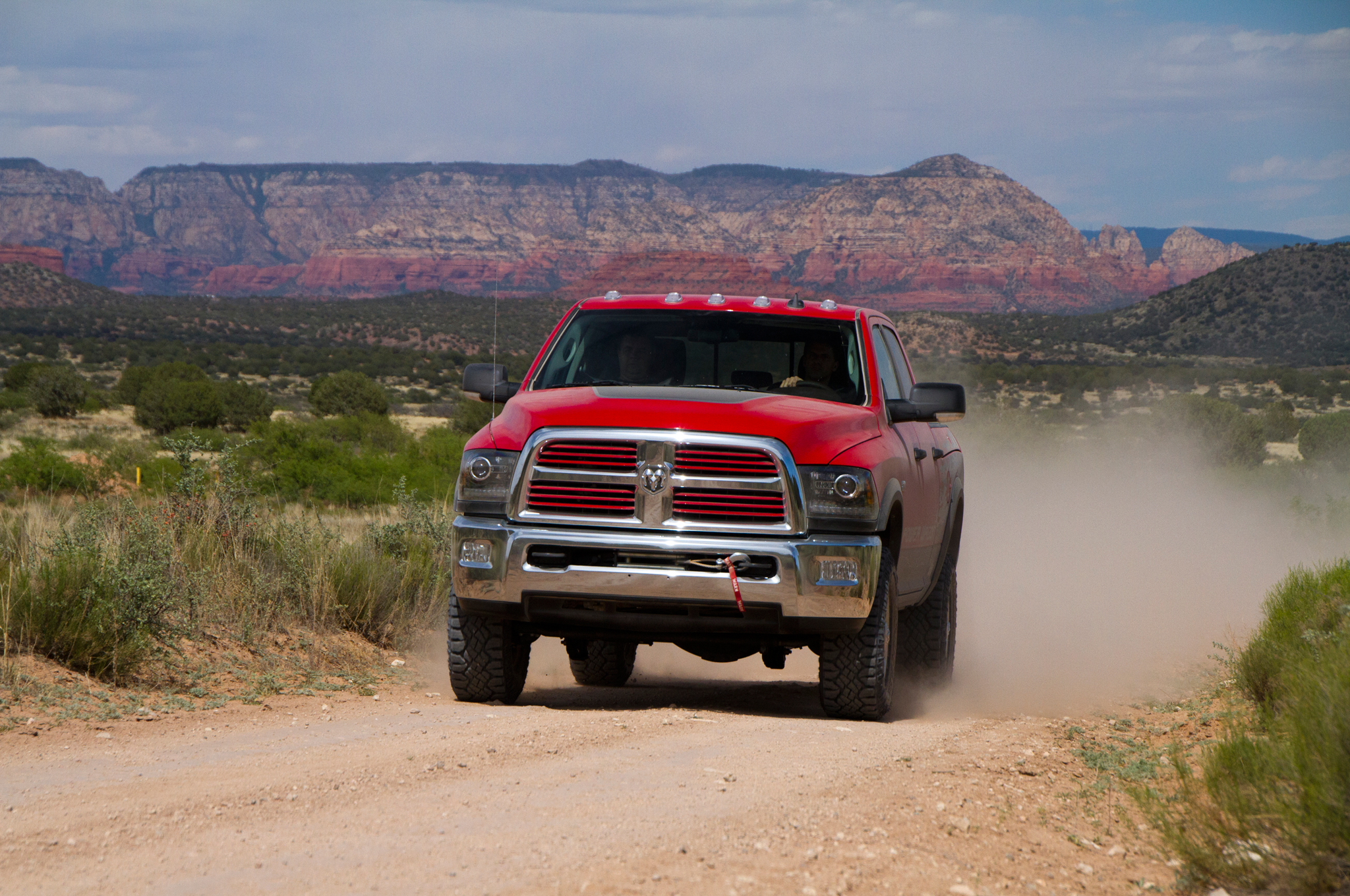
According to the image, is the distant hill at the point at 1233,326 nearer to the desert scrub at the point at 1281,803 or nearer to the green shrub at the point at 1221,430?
the green shrub at the point at 1221,430

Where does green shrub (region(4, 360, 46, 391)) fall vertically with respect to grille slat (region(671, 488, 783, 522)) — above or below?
below

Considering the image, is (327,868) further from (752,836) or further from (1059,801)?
(1059,801)

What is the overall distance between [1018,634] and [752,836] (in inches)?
335

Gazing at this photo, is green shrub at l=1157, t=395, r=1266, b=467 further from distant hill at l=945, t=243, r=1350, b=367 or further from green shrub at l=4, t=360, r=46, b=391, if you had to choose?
distant hill at l=945, t=243, r=1350, b=367

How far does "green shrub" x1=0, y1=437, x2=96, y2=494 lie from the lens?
61.2ft

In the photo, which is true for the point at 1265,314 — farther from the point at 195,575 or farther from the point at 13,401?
the point at 195,575

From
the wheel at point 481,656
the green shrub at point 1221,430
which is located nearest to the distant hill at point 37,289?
the green shrub at point 1221,430

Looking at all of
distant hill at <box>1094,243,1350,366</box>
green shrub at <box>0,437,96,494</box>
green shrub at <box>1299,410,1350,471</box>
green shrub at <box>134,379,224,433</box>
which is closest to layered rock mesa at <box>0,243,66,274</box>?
distant hill at <box>1094,243,1350,366</box>

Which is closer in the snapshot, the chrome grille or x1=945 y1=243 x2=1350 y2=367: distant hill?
the chrome grille

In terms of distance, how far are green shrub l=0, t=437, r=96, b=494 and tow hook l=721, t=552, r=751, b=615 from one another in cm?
1369

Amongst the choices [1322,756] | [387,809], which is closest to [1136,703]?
[1322,756]

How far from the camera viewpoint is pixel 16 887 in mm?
3859

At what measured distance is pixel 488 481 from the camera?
6746mm

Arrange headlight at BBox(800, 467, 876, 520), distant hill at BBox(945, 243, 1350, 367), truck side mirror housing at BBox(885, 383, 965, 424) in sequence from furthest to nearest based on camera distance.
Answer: distant hill at BBox(945, 243, 1350, 367) < truck side mirror housing at BBox(885, 383, 965, 424) < headlight at BBox(800, 467, 876, 520)
